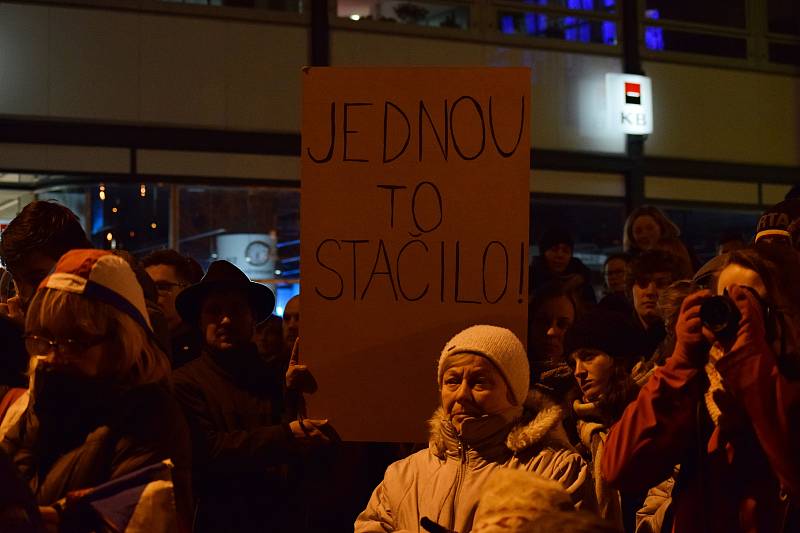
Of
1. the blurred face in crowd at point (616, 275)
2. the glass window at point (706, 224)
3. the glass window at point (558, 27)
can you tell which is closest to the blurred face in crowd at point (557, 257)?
the blurred face in crowd at point (616, 275)

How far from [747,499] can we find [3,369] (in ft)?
6.39

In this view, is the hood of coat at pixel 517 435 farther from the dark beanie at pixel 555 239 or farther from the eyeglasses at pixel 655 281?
the dark beanie at pixel 555 239

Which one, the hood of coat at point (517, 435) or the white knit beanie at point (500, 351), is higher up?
the white knit beanie at point (500, 351)

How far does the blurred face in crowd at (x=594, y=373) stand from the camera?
430 centimetres

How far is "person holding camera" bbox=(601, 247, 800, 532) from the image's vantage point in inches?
108

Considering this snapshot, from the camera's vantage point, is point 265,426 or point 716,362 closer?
point 716,362

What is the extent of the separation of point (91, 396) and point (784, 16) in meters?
14.7

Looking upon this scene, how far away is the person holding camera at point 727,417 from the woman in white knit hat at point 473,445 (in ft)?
1.95

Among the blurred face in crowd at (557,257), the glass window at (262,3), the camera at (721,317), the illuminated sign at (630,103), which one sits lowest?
the camera at (721,317)

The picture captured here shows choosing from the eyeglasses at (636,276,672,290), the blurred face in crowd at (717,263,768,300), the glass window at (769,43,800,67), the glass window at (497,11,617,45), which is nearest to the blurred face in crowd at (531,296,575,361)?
the eyeglasses at (636,276,672,290)

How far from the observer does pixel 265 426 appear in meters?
4.38

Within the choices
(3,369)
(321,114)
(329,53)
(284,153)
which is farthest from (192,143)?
(3,369)

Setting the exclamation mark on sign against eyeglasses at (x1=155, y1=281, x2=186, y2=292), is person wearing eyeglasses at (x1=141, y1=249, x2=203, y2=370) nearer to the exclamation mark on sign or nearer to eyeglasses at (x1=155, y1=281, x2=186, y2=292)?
eyeglasses at (x1=155, y1=281, x2=186, y2=292)

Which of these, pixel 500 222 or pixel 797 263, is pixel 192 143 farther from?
pixel 797 263
